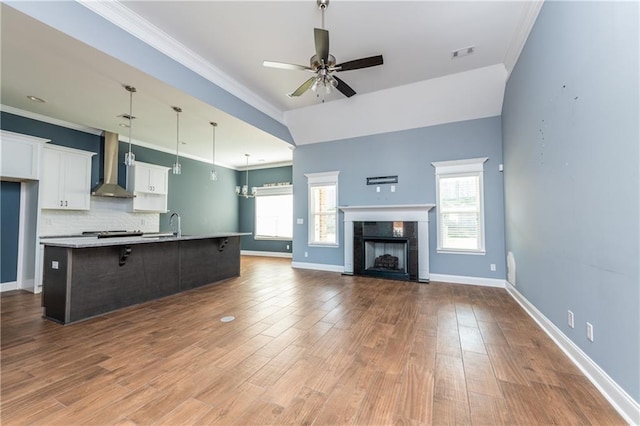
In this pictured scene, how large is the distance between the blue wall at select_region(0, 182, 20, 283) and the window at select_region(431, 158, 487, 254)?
770 cm

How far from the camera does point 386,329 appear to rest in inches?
110

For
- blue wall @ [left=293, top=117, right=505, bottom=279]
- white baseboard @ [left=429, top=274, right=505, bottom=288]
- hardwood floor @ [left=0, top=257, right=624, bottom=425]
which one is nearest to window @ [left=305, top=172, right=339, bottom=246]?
blue wall @ [left=293, top=117, right=505, bottom=279]

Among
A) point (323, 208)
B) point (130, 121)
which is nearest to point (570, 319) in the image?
point (323, 208)

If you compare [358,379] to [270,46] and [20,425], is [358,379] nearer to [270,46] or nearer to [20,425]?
[20,425]

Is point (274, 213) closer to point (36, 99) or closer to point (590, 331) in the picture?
point (36, 99)

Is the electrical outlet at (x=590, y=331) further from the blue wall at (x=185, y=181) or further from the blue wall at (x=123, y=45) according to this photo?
the blue wall at (x=185, y=181)

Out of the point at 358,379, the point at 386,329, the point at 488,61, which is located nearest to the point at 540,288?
the point at 386,329

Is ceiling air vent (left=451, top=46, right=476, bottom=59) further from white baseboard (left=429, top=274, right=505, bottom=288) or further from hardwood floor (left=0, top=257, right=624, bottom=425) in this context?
white baseboard (left=429, top=274, right=505, bottom=288)

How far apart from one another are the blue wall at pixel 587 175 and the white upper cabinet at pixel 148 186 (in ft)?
24.2

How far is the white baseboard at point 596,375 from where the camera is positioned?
58.4 inches

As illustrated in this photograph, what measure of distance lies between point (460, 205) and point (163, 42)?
5.46 metres

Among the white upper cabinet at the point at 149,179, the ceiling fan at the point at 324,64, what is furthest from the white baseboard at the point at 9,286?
the ceiling fan at the point at 324,64

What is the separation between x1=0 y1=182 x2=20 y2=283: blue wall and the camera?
4.38 m

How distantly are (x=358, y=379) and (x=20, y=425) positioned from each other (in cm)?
204
